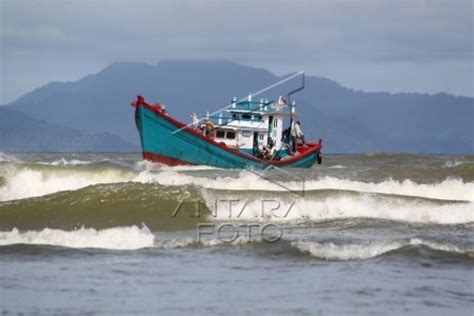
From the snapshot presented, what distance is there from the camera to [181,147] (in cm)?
3559

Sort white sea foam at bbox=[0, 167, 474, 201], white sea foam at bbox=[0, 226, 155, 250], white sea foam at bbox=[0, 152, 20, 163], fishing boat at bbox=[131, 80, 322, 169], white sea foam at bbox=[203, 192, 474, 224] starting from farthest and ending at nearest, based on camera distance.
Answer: white sea foam at bbox=[0, 152, 20, 163] < fishing boat at bbox=[131, 80, 322, 169] < white sea foam at bbox=[0, 167, 474, 201] < white sea foam at bbox=[203, 192, 474, 224] < white sea foam at bbox=[0, 226, 155, 250]

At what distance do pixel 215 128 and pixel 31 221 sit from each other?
15.9m

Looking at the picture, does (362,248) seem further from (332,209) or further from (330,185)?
(330,185)

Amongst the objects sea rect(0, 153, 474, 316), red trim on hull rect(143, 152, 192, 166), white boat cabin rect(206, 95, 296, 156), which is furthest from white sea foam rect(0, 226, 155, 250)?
white boat cabin rect(206, 95, 296, 156)

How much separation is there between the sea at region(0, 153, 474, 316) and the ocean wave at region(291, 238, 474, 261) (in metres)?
0.03

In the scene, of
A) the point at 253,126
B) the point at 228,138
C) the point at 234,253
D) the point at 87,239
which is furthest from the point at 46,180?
the point at 234,253

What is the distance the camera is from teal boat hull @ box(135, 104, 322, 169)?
35062mm

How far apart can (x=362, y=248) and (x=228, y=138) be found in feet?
70.4

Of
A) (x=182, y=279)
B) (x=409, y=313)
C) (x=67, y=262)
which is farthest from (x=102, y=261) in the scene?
(x=409, y=313)

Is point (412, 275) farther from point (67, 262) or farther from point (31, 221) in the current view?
point (31, 221)

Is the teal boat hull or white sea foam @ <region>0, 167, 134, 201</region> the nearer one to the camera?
white sea foam @ <region>0, 167, 134, 201</region>

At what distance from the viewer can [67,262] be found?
14.2 meters

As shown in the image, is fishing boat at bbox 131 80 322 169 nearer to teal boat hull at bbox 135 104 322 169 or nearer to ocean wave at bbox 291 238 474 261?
teal boat hull at bbox 135 104 322 169

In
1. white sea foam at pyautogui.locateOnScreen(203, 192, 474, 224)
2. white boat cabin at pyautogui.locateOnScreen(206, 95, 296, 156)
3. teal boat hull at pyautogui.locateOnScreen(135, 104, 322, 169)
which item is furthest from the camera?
white boat cabin at pyautogui.locateOnScreen(206, 95, 296, 156)
